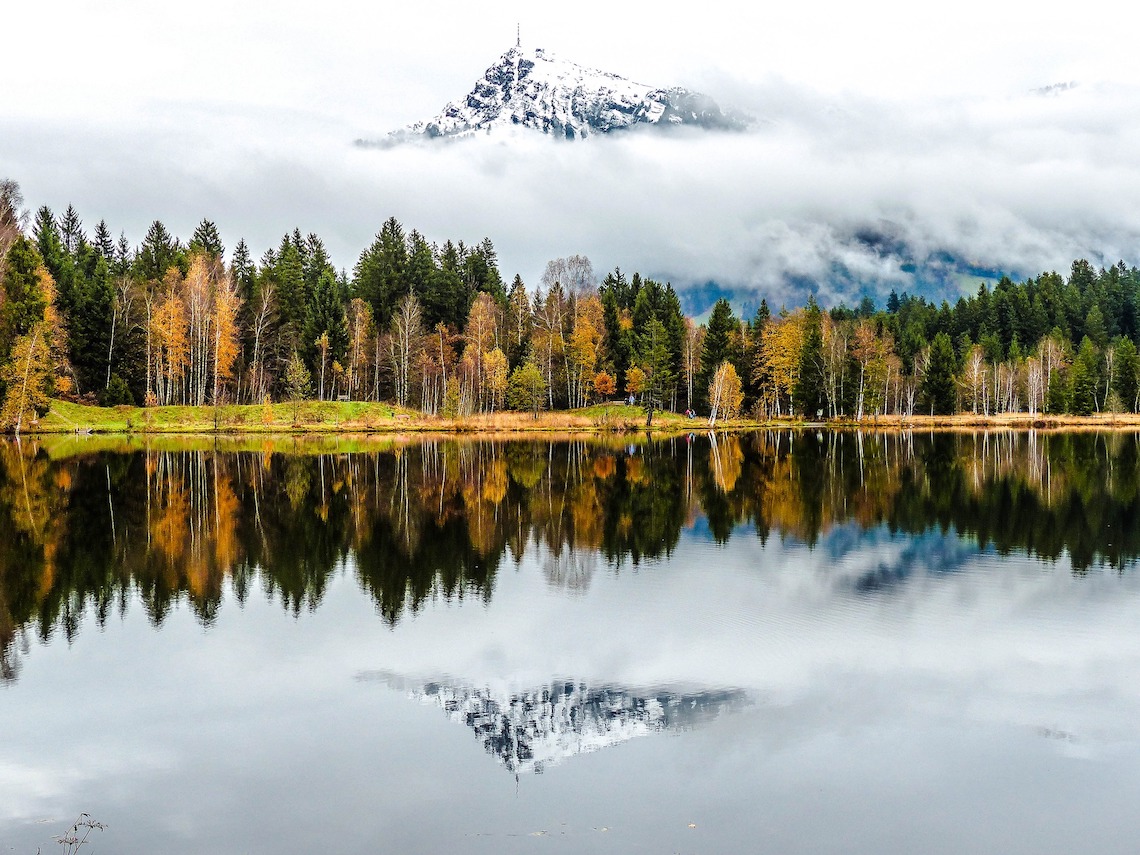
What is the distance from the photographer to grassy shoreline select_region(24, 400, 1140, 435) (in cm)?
Answer: 8188

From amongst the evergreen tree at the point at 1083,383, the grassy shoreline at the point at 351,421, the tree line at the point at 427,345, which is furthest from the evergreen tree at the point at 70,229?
the evergreen tree at the point at 1083,383

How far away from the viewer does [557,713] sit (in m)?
12.8

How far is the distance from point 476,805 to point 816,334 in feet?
332

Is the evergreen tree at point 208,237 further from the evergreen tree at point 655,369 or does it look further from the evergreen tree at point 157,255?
the evergreen tree at point 655,369

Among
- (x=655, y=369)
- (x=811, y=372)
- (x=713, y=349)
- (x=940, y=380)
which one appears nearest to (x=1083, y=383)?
(x=940, y=380)

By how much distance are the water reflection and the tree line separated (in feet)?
233

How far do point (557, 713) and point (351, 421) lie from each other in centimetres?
7778

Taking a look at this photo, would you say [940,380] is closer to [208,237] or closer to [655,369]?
[655,369]

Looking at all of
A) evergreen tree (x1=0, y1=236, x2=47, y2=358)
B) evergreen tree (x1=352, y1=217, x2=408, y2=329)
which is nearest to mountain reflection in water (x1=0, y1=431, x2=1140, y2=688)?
evergreen tree (x1=0, y1=236, x2=47, y2=358)

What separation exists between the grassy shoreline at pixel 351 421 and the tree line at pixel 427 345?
7.54 ft

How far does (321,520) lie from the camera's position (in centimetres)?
2956

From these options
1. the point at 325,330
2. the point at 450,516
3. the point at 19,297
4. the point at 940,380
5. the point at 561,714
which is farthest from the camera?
the point at 940,380

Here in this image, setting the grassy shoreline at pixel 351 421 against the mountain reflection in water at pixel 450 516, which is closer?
the mountain reflection in water at pixel 450 516

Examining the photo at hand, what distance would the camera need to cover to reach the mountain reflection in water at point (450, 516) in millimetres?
20500
